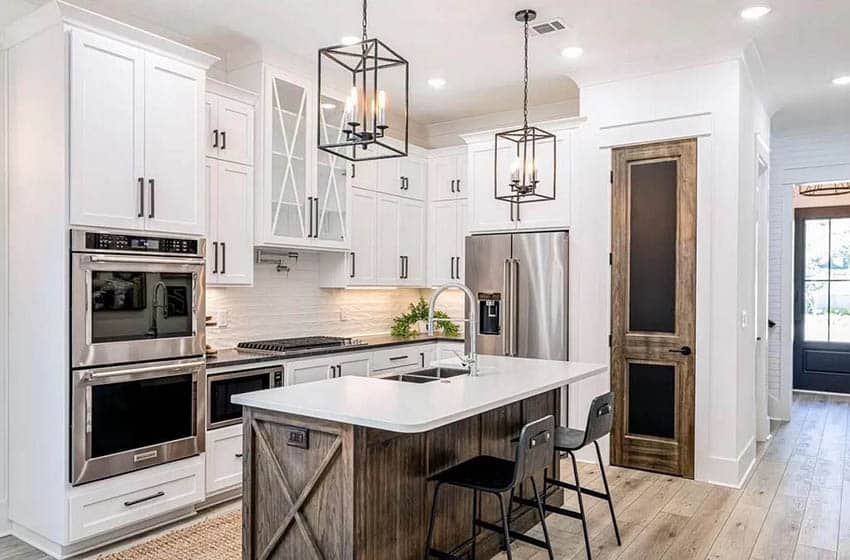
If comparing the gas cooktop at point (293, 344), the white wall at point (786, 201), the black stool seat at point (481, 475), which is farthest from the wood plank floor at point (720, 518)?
the gas cooktop at point (293, 344)

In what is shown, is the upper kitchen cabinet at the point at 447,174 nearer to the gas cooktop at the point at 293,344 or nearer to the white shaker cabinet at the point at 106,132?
the gas cooktop at the point at 293,344

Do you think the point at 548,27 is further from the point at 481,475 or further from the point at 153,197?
the point at 481,475

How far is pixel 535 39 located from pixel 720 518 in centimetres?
334

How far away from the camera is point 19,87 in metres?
3.43

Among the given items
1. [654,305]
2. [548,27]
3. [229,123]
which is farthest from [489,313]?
[229,123]

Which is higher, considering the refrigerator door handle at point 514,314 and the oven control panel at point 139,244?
the oven control panel at point 139,244

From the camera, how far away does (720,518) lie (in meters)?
3.75

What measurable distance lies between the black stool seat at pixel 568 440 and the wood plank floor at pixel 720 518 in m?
0.58

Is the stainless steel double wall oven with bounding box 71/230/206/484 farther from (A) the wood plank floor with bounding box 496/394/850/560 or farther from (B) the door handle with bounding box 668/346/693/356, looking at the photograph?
(B) the door handle with bounding box 668/346/693/356

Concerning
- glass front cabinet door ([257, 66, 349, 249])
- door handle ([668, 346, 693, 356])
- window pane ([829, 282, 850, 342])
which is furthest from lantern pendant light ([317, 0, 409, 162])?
window pane ([829, 282, 850, 342])

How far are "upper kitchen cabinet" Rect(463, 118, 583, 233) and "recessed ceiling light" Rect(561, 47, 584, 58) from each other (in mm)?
598

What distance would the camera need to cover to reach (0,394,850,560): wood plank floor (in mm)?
3271

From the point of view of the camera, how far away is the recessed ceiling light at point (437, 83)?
5.16m

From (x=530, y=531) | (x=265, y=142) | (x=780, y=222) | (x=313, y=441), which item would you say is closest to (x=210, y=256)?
(x=265, y=142)
